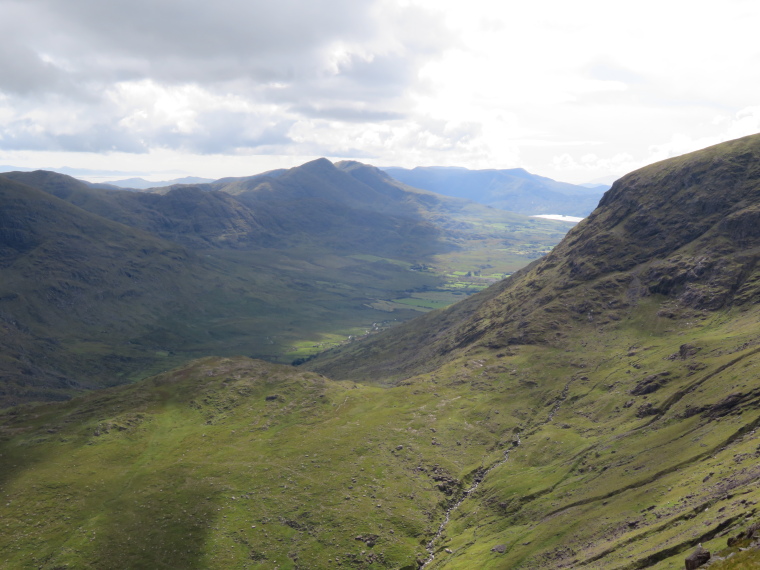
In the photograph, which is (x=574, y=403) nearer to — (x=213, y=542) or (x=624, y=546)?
(x=624, y=546)

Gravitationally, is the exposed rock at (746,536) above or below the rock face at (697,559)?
above

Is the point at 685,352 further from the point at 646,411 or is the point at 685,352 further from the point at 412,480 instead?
the point at 412,480

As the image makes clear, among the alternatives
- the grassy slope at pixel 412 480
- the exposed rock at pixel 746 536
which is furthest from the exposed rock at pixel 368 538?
the exposed rock at pixel 746 536

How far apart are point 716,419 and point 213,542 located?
133906 mm

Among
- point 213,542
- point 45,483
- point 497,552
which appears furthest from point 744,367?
point 45,483

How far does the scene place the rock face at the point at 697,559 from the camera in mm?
62719

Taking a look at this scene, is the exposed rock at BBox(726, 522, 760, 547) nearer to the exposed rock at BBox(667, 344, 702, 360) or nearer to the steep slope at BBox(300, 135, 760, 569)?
the steep slope at BBox(300, 135, 760, 569)

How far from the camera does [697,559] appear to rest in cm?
6303

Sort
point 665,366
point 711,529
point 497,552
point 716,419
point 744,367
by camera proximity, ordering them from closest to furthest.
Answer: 1. point 711,529
2. point 497,552
3. point 716,419
4. point 744,367
5. point 665,366

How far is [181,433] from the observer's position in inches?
7298

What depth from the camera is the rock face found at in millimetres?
62719

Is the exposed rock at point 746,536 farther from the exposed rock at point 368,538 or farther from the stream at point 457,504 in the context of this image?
the exposed rock at point 368,538

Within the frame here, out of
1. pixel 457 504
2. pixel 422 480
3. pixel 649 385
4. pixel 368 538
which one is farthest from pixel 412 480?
pixel 649 385

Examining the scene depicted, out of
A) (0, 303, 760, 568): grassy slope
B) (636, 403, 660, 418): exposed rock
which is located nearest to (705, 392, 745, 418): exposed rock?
(0, 303, 760, 568): grassy slope
